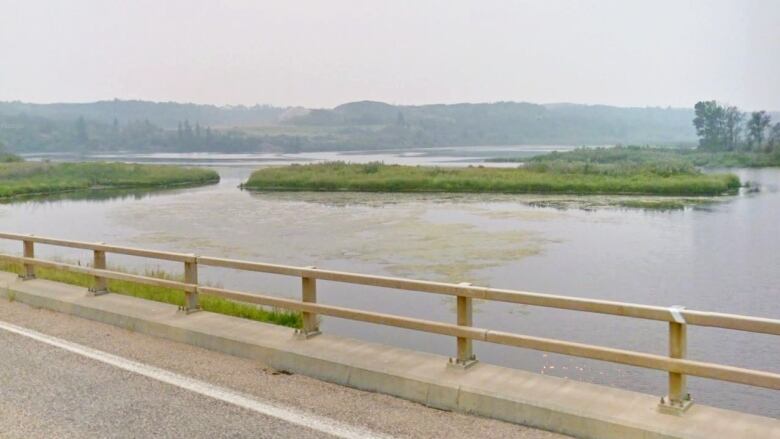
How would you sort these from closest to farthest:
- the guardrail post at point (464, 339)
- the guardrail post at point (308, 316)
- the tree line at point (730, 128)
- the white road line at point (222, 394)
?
the white road line at point (222, 394)
the guardrail post at point (464, 339)
the guardrail post at point (308, 316)
the tree line at point (730, 128)

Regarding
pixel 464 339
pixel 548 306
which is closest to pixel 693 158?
pixel 464 339

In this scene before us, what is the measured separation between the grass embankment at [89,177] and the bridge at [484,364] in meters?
68.7

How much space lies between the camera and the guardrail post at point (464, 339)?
7160 millimetres

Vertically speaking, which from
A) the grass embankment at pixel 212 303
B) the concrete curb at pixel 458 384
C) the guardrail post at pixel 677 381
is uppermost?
the guardrail post at pixel 677 381

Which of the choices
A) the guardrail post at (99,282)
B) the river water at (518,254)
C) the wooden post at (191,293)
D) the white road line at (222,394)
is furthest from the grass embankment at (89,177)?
the white road line at (222,394)

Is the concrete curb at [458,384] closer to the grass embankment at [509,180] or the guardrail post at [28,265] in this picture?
the guardrail post at [28,265]

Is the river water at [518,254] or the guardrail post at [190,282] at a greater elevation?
the guardrail post at [190,282]

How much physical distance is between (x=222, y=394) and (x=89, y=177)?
8638 cm

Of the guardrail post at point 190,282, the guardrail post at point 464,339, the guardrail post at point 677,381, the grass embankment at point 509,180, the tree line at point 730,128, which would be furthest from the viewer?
the tree line at point 730,128

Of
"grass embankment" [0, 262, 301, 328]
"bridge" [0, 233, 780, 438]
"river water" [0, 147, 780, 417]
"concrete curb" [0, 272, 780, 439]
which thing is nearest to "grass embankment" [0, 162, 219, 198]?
"river water" [0, 147, 780, 417]

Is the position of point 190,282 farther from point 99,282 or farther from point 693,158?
point 693,158

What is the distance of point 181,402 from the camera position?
→ 691 cm

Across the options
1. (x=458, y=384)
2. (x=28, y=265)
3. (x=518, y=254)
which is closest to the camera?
(x=458, y=384)

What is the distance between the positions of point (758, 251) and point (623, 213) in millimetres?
14743
